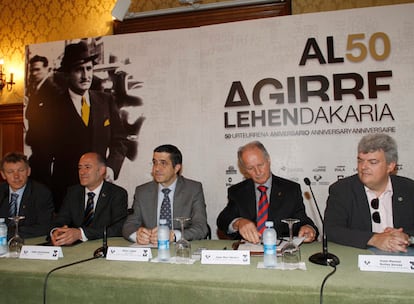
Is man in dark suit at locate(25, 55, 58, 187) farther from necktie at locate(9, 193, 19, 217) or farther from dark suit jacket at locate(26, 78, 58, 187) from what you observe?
necktie at locate(9, 193, 19, 217)

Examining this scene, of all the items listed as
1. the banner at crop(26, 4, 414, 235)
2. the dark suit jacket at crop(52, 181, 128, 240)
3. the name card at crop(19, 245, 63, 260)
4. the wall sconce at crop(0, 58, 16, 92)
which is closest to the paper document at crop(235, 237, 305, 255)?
the name card at crop(19, 245, 63, 260)

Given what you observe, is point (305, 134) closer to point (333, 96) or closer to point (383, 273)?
point (333, 96)

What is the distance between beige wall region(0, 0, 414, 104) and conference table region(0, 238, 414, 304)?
A: 3.93 m

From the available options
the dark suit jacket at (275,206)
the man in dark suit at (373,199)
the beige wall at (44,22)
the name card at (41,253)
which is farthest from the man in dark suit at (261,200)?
the beige wall at (44,22)

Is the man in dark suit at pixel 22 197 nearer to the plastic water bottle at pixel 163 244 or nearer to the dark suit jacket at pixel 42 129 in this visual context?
the dark suit jacket at pixel 42 129

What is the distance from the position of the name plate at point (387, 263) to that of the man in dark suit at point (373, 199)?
58 centimetres

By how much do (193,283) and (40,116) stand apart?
3.94m

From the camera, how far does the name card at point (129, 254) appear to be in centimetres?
206

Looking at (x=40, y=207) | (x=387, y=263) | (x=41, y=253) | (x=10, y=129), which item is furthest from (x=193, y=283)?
(x=10, y=129)

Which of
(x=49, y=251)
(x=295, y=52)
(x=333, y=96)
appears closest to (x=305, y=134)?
(x=333, y=96)

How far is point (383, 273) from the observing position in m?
1.70

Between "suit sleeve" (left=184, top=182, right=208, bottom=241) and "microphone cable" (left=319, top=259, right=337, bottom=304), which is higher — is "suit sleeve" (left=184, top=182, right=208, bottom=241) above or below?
above

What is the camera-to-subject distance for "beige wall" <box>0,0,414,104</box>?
5.21 m

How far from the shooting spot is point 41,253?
2.18m
